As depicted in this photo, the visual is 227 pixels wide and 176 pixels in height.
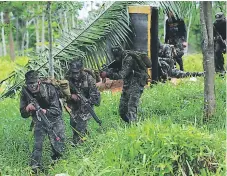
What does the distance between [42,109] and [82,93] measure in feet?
2.86

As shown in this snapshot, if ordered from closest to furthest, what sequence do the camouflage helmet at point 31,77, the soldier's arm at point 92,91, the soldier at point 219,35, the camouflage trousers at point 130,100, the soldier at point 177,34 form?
the camouflage helmet at point 31,77
the soldier's arm at point 92,91
the camouflage trousers at point 130,100
the soldier at point 219,35
the soldier at point 177,34

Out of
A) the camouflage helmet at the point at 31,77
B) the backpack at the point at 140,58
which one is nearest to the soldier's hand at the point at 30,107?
the camouflage helmet at the point at 31,77

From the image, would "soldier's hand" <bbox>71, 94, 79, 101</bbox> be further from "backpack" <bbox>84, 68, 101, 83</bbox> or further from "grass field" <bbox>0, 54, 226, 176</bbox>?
"grass field" <bbox>0, 54, 226, 176</bbox>

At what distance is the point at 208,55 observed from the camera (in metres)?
7.74

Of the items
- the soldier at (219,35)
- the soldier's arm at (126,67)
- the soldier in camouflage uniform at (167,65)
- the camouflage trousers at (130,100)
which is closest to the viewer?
the soldier's arm at (126,67)

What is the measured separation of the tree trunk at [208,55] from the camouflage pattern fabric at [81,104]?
5.47 ft

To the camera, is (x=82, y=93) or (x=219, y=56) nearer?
(x=82, y=93)

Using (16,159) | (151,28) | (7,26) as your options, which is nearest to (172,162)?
(16,159)

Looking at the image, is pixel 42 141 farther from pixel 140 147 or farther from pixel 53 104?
pixel 140 147

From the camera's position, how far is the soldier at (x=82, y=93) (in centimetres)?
724

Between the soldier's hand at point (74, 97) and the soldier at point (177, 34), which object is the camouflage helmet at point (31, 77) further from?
the soldier at point (177, 34)

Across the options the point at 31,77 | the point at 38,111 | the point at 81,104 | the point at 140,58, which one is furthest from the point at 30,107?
the point at 140,58

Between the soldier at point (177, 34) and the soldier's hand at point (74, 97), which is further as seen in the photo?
the soldier at point (177, 34)

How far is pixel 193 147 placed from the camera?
5355 mm
